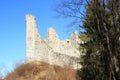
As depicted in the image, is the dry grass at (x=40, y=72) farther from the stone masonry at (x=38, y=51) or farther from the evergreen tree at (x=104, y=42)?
the evergreen tree at (x=104, y=42)

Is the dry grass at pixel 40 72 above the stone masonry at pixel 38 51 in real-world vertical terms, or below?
below

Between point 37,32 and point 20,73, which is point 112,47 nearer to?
point 20,73

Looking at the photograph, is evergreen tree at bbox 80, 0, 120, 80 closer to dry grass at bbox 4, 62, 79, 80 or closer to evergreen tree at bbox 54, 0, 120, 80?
evergreen tree at bbox 54, 0, 120, 80

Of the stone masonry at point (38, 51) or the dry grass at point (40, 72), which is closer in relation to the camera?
the dry grass at point (40, 72)

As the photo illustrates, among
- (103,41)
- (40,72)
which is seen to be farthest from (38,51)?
(103,41)

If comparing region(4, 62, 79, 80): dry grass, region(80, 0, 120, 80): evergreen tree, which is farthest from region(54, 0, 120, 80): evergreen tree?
region(4, 62, 79, 80): dry grass

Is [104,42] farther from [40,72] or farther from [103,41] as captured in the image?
[40,72]

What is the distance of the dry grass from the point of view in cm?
2964

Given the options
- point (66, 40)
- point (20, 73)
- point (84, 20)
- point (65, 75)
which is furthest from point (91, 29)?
point (66, 40)

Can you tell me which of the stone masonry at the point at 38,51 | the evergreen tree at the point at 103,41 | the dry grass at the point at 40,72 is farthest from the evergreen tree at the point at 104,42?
the stone masonry at the point at 38,51

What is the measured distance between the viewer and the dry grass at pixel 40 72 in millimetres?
29641

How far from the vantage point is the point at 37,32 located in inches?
1455

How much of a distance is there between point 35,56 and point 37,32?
268cm

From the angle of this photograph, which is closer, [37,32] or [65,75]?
[65,75]
